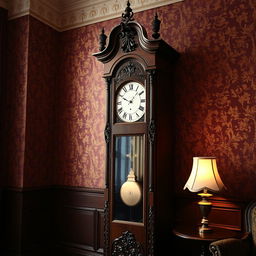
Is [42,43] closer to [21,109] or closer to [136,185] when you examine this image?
[21,109]

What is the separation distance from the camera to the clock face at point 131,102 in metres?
2.63

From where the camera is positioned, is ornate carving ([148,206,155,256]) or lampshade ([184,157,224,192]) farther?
ornate carving ([148,206,155,256])

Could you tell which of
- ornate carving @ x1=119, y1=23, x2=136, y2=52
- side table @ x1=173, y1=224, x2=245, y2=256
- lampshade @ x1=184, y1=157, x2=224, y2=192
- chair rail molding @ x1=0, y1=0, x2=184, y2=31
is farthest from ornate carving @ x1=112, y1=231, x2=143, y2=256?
chair rail molding @ x1=0, y1=0, x2=184, y2=31

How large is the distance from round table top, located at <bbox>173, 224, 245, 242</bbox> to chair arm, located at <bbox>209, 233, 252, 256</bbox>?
0.24 feet

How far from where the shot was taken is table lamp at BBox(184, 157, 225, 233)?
2.36 meters

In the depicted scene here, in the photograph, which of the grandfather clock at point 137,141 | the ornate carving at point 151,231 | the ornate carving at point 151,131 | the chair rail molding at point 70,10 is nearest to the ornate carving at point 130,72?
the grandfather clock at point 137,141

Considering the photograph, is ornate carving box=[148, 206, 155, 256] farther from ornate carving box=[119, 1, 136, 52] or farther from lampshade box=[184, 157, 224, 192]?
ornate carving box=[119, 1, 136, 52]

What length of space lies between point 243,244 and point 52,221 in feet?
6.83

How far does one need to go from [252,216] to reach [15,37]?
2.81 meters

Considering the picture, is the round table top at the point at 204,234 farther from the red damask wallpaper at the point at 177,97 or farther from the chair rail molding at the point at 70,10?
the chair rail molding at the point at 70,10

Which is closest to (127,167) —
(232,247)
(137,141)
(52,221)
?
(137,141)

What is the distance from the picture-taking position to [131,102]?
105 inches

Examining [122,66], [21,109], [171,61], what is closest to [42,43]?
[21,109]

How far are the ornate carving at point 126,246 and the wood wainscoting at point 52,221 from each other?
2.08ft
